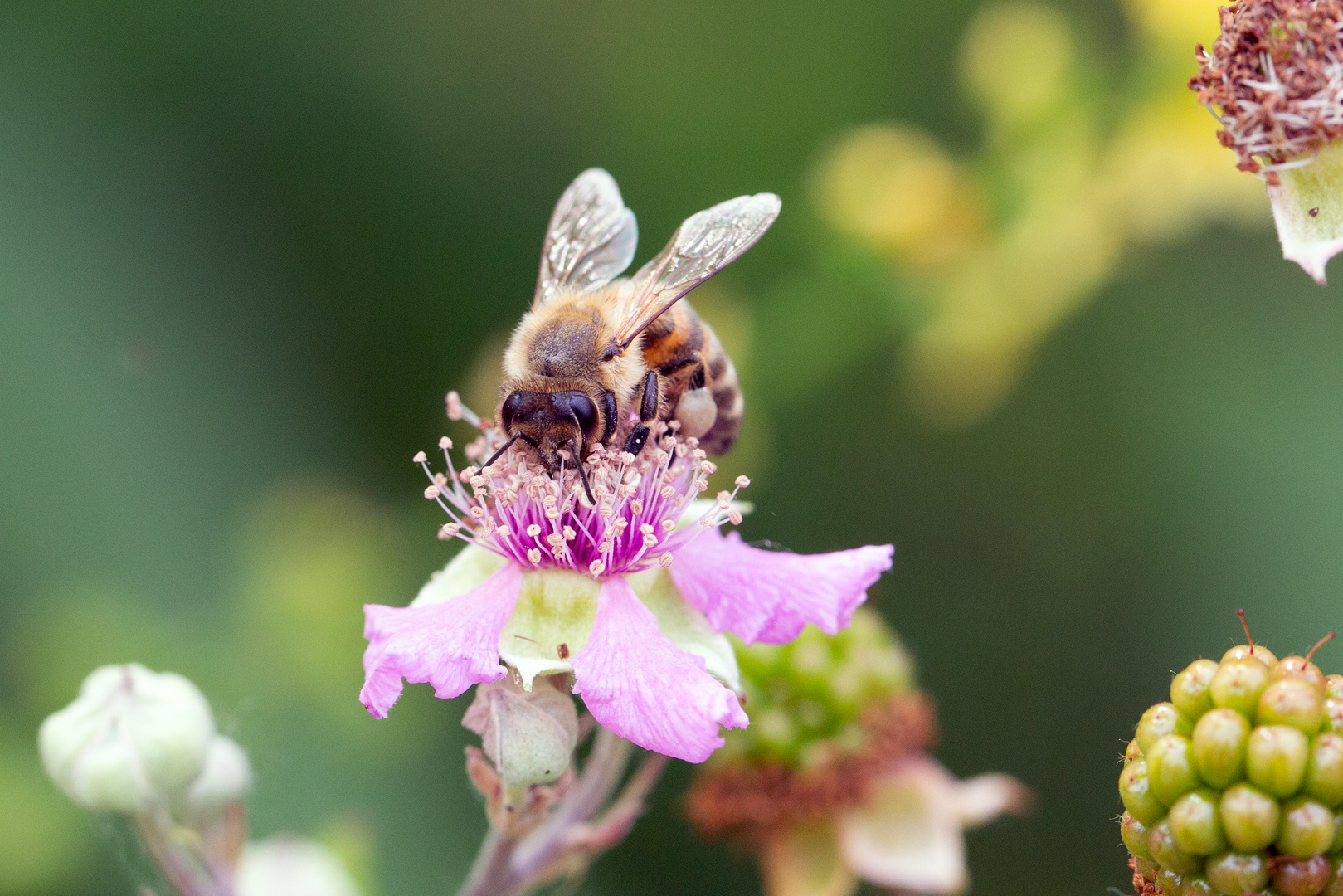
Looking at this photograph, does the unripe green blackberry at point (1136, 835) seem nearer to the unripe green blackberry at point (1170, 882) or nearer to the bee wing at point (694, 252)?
the unripe green blackberry at point (1170, 882)

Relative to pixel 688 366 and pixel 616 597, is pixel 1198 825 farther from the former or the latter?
pixel 688 366

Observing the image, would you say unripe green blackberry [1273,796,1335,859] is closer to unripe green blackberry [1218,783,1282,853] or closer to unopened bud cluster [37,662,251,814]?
unripe green blackberry [1218,783,1282,853]

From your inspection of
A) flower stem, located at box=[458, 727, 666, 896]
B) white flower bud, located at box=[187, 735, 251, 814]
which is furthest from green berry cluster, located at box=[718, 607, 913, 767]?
white flower bud, located at box=[187, 735, 251, 814]

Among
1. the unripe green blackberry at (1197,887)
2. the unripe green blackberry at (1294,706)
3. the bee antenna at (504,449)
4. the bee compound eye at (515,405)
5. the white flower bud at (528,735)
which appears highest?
the bee compound eye at (515,405)

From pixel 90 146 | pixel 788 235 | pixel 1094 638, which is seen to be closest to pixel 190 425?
pixel 90 146

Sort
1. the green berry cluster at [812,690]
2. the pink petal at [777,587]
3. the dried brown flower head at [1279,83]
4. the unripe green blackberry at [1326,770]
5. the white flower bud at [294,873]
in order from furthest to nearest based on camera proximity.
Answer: the green berry cluster at [812,690], the white flower bud at [294,873], the pink petal at [777,587], the dried brown flower head at [1279,83], the unripe green blackberry at [1326,770]

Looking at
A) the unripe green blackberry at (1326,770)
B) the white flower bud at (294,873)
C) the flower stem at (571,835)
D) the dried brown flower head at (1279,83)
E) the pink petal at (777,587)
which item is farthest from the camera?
the white flower bud at (294,873)

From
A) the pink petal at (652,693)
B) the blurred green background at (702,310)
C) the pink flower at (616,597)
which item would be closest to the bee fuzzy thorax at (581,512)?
the pink flower at (616,597)

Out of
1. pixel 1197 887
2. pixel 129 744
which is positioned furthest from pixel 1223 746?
pixel 129 744
